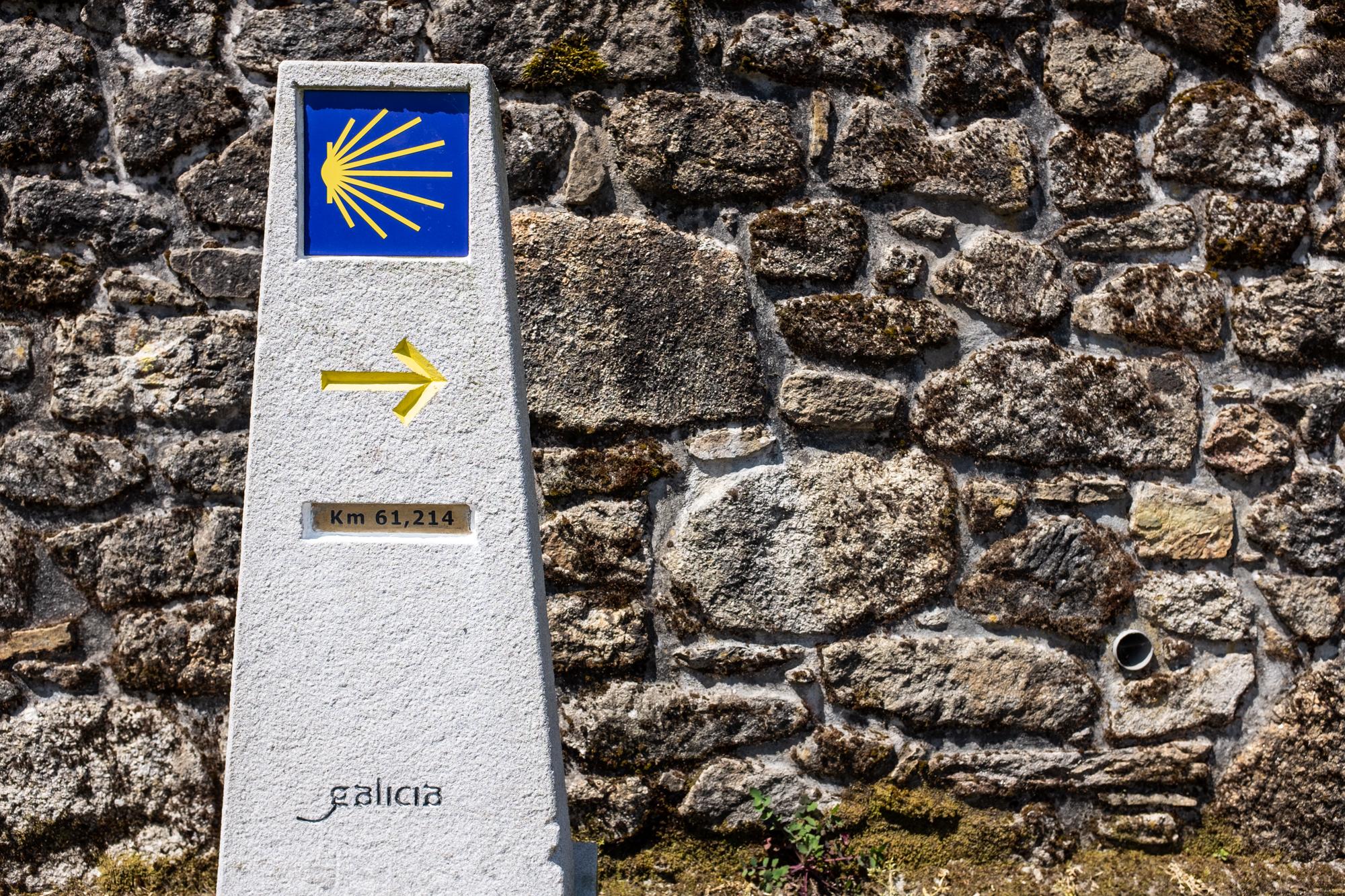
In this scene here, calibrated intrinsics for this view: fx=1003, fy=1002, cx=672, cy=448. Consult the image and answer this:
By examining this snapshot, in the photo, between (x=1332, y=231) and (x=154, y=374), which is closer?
(x=154, y=374)

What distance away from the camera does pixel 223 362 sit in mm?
2357

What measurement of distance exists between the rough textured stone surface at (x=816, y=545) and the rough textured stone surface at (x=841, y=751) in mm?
260

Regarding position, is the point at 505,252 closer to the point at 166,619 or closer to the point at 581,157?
the point at 581,157

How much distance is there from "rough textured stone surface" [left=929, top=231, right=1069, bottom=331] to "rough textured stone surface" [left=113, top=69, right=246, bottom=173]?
1770 mm

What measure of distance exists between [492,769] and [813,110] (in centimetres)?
170

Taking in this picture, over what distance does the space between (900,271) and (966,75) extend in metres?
0.51

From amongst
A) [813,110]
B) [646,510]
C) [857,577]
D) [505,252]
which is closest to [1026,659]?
[857,577]

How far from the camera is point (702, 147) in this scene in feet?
7.91

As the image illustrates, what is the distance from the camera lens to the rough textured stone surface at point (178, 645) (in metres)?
2.36

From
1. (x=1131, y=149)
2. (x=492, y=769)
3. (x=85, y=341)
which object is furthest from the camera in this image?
(x=1131, y=149)

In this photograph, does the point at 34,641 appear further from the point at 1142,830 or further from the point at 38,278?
the point at 1142,830

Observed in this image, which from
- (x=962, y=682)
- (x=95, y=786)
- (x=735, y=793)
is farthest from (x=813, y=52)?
(x=95, y=786)

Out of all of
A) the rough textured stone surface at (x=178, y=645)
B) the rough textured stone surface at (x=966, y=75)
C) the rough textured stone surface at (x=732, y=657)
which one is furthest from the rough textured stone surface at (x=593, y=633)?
the rough textured stone surface at (x=966, y=75)

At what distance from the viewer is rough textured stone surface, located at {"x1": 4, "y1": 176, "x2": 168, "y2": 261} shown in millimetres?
2355
